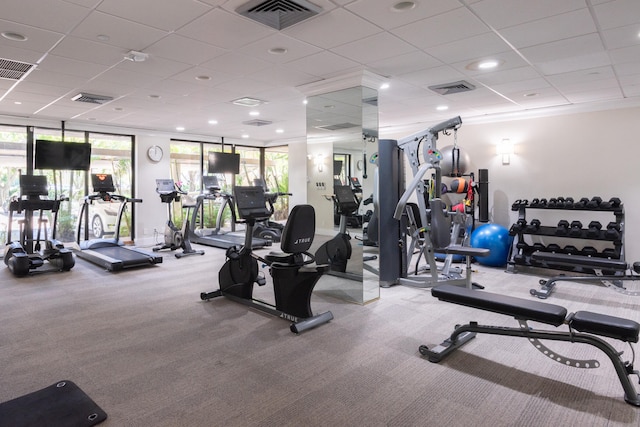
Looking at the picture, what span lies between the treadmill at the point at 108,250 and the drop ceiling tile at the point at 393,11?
5.07 metres

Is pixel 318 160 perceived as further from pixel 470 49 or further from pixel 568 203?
pixel 568 203

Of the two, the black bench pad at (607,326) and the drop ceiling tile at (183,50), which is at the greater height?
the drop ceiling tile at (183,50)

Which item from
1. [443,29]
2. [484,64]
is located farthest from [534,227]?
[443,29]

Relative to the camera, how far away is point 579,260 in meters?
5.21

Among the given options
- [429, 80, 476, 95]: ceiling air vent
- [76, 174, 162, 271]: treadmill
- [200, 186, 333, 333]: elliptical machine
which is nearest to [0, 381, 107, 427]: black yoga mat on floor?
[200, 186, 333, 333]: elliptical machine

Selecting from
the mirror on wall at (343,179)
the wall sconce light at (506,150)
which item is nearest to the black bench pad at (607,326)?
the mirror on wall at (343,179)

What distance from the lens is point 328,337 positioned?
11.1 feet

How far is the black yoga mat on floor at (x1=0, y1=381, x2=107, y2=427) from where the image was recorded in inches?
84.5

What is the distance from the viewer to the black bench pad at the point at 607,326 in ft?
7.64

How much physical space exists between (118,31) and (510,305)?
12.3 ft

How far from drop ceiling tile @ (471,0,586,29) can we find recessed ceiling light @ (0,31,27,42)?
368 centimetres

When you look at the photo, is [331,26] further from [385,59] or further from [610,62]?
[610,62]

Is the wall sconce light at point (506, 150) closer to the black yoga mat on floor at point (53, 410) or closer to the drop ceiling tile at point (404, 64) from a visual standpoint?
the drop ceiling tile at point (404, 64)

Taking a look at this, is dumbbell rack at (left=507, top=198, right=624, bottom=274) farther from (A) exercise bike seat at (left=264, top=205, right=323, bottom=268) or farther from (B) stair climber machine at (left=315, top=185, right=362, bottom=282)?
(A) exercise bike seat at (left=264, top=205, right=323, bottom=268)
